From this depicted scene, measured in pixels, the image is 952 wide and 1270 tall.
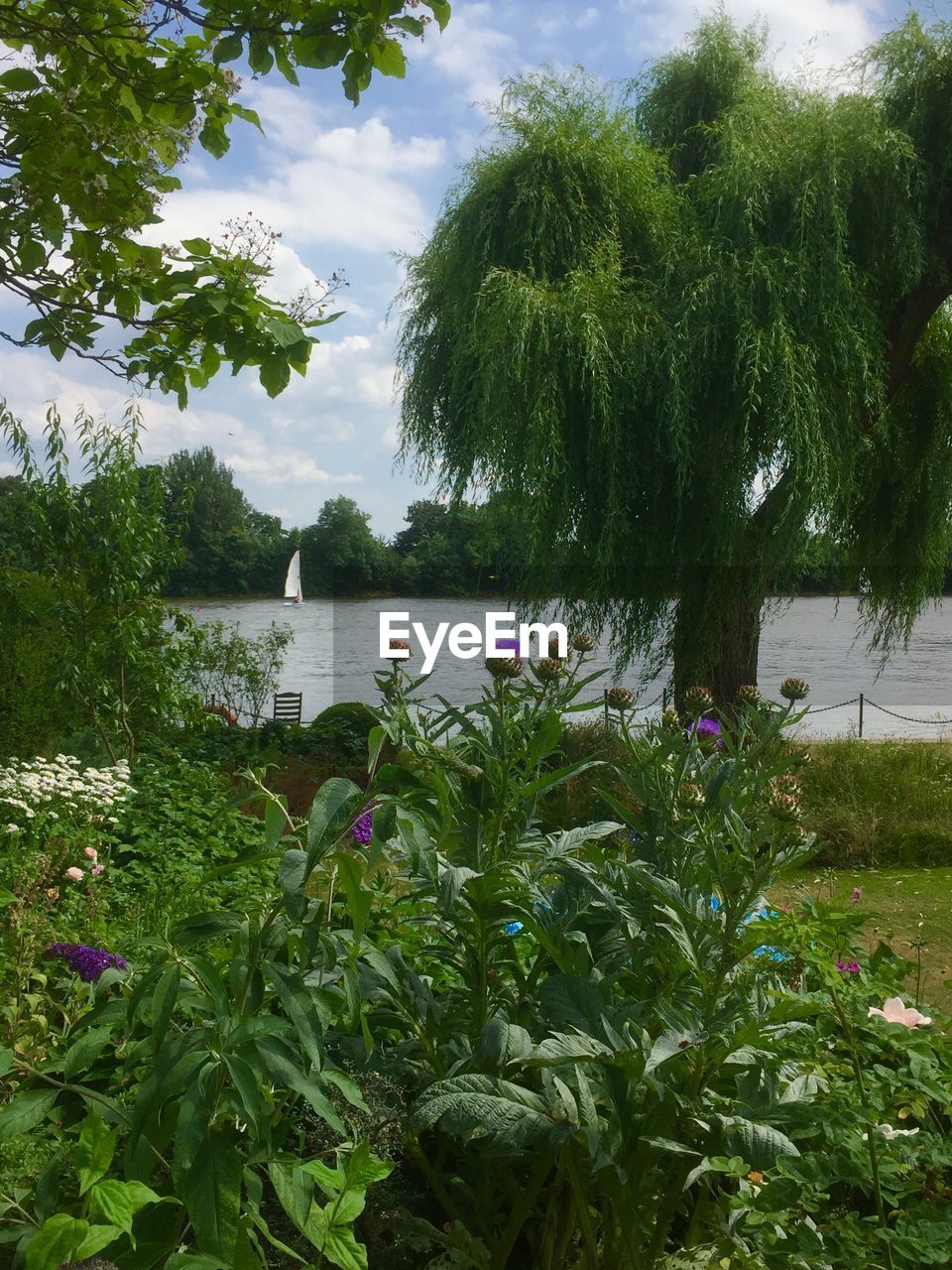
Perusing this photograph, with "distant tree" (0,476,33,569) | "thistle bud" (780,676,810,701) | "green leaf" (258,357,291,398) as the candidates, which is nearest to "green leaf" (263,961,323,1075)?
"thistle bud" (780,676,810,701)

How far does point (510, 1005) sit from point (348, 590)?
21413 millimetres

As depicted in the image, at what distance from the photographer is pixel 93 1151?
1.24m

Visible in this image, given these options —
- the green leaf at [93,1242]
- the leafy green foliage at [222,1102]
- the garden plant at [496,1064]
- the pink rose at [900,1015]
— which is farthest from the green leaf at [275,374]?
the green leaf at [93,1242]

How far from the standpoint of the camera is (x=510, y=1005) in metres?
1.96

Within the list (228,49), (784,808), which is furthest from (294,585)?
(784,808)

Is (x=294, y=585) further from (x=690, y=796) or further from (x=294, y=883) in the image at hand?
(x=294, y=883)

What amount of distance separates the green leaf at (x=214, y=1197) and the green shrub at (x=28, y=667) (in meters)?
5.70

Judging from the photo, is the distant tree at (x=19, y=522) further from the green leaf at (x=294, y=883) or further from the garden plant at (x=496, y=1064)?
the green leaf at (x=294, y=883)

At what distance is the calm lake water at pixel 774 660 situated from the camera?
1219 centimetres

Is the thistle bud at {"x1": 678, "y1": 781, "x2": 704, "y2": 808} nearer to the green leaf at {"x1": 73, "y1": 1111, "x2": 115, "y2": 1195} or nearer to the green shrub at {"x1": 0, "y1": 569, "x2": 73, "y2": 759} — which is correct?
the green leaf at {"x1": 73, "y1": 1111, "x2": 115, "y2": 1195}

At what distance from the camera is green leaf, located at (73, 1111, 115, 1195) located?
1.22 metres

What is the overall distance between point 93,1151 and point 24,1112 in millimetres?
181

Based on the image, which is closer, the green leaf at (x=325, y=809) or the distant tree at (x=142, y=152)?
the green leaf at (x=325, y=809)

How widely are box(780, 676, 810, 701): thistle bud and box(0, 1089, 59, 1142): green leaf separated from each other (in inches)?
67.3
